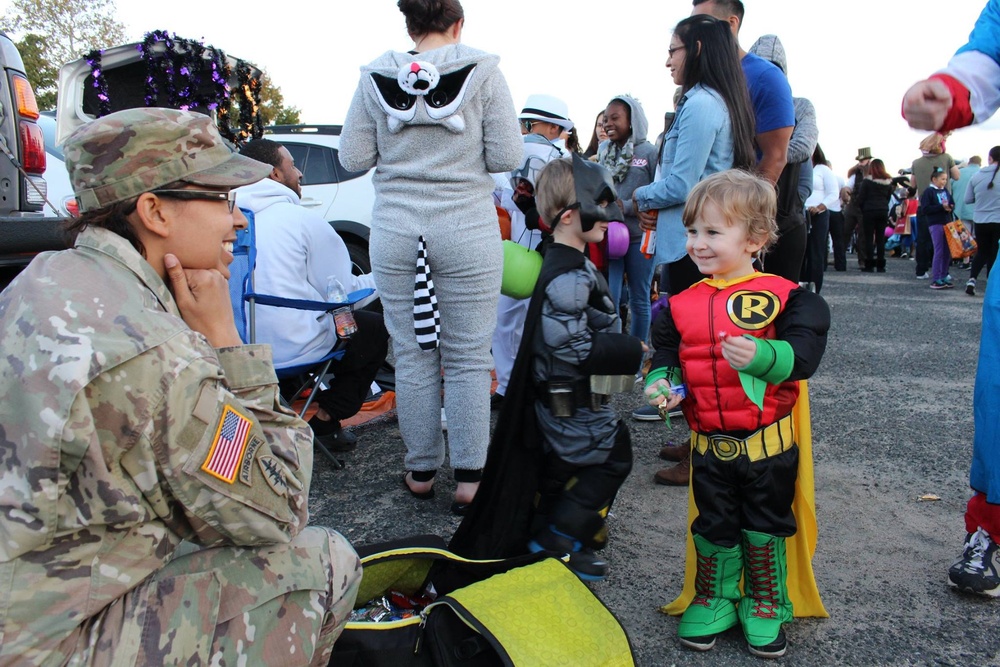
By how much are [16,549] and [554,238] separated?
1988 mm

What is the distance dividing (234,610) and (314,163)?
650 cm

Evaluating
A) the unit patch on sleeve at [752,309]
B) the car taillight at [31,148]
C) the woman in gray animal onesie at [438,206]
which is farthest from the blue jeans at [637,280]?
the car taillight at [31,148]

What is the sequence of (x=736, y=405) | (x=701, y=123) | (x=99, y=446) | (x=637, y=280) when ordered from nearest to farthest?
(x=99, y=446) < (x=736, y=405) < (x=701, y=123) < (x=637, y=280)

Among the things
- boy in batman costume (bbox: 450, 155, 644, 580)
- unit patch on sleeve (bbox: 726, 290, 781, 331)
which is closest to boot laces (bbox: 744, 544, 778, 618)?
boy in batman costume (bbox: 450, 155, 644, 580)

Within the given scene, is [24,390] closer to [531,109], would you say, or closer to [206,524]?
[206,524]

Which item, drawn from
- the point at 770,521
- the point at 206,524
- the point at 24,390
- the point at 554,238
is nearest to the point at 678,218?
the point at 554,238

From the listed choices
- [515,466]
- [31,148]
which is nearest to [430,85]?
[515,466]

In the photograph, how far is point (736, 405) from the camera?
7.45 feet

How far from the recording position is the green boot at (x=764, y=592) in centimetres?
231

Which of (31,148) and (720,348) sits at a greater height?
(31,148)

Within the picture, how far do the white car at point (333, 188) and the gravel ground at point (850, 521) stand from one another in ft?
10.6

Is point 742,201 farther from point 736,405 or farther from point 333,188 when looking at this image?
point 333,188

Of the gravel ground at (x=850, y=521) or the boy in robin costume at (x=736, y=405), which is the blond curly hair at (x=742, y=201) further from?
the gravel ground at (x=850, y=521)

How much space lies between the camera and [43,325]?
131 centimetres
